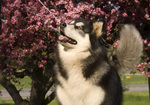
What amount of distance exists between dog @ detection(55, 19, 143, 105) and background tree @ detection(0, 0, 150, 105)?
2.41 m

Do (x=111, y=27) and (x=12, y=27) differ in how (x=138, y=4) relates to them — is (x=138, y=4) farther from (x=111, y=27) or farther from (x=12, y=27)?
(x=12, y=27)

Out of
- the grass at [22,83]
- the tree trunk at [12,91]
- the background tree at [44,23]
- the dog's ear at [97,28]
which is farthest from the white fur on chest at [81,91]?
the grass at [22,83]

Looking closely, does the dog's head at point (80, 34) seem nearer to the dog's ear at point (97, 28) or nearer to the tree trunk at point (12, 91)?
the dog's ear at point (97, 28)

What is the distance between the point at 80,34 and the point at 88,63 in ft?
2.00

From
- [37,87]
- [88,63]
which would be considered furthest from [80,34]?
[37,87]

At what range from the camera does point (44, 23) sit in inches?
299

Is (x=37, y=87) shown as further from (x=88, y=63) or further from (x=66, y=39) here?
(x=88, y=63)

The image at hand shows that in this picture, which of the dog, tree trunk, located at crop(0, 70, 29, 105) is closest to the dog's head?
the dog

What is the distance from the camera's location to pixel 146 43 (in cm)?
793

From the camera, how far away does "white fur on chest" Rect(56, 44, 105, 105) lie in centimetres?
461

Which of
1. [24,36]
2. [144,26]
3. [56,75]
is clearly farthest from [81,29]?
[144,26]

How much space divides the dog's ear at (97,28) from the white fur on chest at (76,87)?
44cm

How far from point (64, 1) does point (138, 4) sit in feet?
7.61

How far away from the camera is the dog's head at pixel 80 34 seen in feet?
15.8
